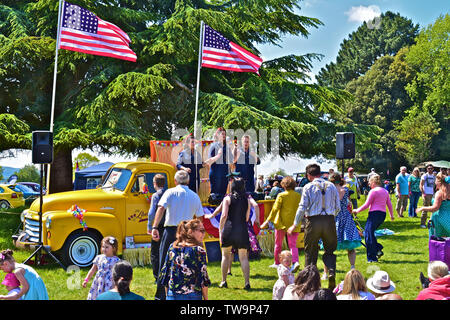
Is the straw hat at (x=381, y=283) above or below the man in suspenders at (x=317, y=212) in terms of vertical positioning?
below

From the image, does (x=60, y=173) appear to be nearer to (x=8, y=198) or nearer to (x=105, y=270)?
(x=8, y=198)

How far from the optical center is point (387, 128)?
55188 millimetres

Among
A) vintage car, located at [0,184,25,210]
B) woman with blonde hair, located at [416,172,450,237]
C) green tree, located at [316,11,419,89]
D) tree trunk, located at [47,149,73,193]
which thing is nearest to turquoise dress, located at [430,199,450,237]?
woman with blonde hair, located at [416,172,450,237]

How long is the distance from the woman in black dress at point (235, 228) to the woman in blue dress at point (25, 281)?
2979mm

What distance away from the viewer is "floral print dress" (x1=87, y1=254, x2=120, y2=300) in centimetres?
584

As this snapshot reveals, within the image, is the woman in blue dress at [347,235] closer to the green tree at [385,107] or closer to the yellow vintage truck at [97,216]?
the yellow vintage truck at [97,216]

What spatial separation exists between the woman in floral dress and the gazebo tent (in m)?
16.5

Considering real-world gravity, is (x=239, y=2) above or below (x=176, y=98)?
above

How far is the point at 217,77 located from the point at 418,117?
35.7 meters

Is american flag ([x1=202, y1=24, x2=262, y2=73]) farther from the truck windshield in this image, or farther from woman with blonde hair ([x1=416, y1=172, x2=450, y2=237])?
woman with blonde hair ([x1=416, y1=172, x2=450, y2=237])

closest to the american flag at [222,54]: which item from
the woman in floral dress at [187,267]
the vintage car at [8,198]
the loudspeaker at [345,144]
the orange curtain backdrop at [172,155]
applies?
the orange curtain backdrop at [172,155]

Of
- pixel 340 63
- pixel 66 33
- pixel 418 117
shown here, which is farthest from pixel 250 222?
pixel 340 63

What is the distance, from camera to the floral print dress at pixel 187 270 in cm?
506
